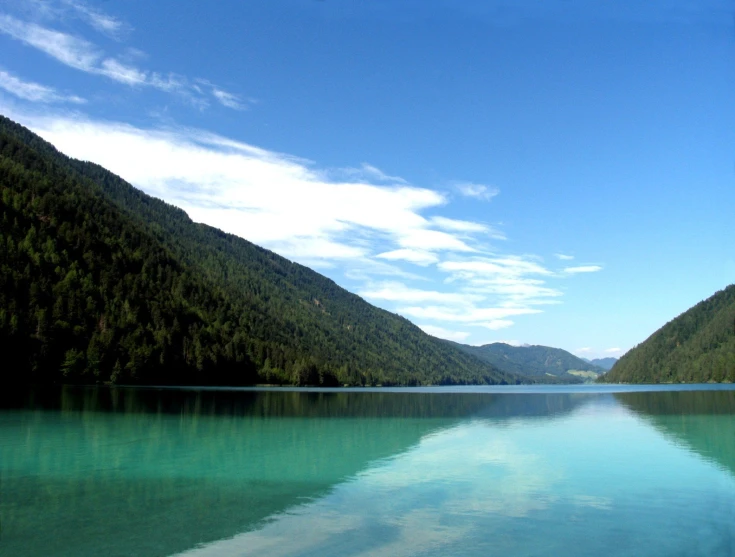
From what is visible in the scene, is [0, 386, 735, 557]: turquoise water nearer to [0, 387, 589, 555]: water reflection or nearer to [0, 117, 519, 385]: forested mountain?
[0, 387, 589, 555]: water reflection

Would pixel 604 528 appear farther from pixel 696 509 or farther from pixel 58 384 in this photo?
pixel 58 384

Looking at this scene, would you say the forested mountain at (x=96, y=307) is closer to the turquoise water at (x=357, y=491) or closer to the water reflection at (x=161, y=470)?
the water reflection at (x=161, y=470)

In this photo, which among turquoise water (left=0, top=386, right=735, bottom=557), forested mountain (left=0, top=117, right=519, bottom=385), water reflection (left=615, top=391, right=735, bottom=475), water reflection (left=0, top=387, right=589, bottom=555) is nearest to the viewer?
turquoise water (left=0, top=386, right=735, bottom=557)

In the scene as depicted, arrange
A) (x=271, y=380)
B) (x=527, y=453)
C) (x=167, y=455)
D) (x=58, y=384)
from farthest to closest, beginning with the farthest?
→ 1. (x=271, y=380)
2. (x=58, y=384)
3. (x=527, y=453)
4. (x=167, y=455)

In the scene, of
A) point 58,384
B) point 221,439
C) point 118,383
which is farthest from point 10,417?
point 118,383

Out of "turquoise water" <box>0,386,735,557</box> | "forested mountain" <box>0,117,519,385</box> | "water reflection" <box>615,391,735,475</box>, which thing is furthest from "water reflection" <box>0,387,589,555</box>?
"forested mountain" <box>0,117,519,385</box>

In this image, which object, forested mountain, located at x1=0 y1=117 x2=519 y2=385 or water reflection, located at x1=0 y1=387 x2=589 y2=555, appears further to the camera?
forested mountain, located at x1=0 y1=117 x2=519 y2=385

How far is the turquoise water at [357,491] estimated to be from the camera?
62.8ft

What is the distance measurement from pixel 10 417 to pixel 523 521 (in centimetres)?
4849

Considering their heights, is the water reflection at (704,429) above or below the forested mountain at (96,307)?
below

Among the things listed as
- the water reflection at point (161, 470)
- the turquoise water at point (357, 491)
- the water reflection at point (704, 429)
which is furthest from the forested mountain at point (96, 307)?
the water reflection at point (704, 429)

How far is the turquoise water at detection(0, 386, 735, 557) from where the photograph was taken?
19.2 metres

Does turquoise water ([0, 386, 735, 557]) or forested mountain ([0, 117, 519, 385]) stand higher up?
forested mountain ([0, 117, 519, 385])

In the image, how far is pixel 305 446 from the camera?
4062cm
